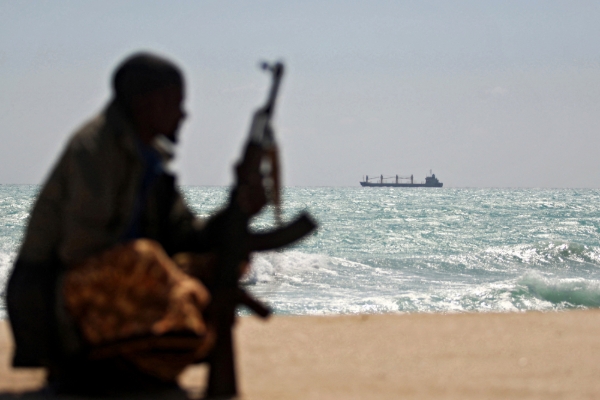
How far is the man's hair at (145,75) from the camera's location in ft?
10.5

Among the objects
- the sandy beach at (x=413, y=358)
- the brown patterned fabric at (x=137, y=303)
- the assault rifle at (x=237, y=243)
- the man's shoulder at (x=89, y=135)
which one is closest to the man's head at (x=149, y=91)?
the man's shoulder at (x=89, y=135)

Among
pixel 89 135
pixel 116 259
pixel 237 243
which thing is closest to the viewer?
pixel 116 259

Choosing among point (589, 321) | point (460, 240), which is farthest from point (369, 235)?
point (589, 321)

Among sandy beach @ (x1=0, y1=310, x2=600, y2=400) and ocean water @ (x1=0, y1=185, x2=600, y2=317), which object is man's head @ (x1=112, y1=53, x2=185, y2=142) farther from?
ocean water @ (x1=0, y1=185, x2=600, y2=317)

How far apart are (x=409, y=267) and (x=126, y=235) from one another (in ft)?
60.7

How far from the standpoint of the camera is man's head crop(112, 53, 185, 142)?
10.5 feet

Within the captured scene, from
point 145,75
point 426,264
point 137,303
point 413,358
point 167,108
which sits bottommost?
point 426,264

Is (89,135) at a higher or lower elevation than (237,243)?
higher

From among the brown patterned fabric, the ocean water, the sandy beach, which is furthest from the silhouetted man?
the ocean water

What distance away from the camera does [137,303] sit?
3.04 metres

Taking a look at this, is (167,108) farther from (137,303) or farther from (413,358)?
(413,358)

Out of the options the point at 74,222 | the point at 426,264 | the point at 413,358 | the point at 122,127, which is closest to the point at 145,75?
the point at 122,127

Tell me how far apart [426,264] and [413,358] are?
17.8 meters

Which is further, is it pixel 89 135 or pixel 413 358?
pixel 413 358
